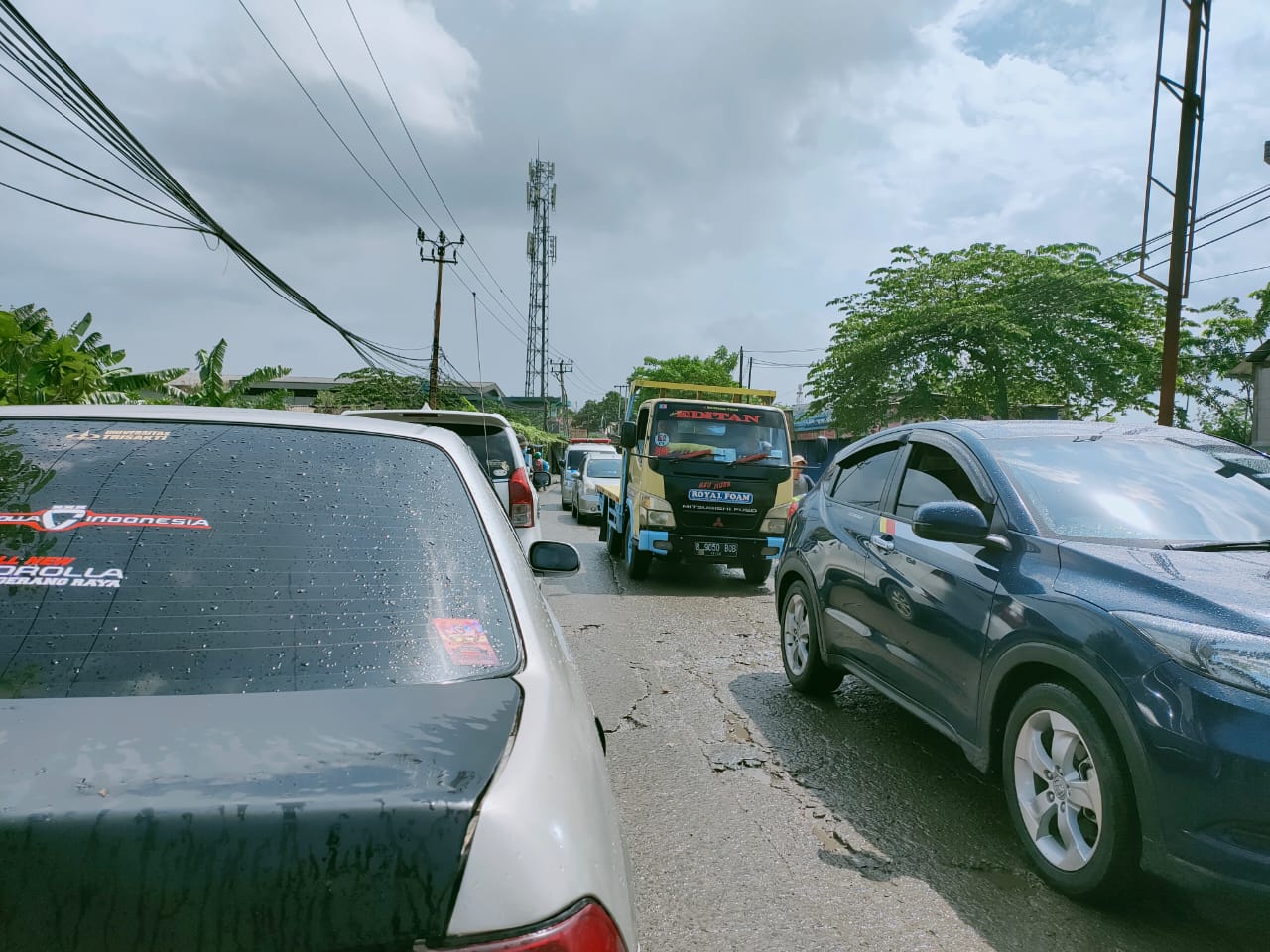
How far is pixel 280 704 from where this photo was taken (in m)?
1.44

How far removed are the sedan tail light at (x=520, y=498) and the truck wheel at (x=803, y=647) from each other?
12.1 ft

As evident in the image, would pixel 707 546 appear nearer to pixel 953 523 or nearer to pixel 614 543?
pixel 614 543

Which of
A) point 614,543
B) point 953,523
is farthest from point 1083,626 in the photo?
point 614,543

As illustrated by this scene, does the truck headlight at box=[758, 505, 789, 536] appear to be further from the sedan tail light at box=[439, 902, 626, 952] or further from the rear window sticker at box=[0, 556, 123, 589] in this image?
the sedan tail light at box=[439, 902, 626, 952]

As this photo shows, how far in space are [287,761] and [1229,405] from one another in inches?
1679

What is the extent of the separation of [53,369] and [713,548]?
8778mm

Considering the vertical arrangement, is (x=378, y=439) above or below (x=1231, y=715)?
above

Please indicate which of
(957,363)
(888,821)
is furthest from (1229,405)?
(888,821)

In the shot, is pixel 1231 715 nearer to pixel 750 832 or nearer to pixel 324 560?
pixel 750 832

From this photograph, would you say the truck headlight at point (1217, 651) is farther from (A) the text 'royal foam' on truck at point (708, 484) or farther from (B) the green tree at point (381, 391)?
(B) the green tree at point (381, 391)

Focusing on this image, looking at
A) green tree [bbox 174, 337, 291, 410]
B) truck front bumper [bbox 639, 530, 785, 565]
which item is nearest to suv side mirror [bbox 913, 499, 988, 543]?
truck front bumper [bbox 639, 530, 785, 565]

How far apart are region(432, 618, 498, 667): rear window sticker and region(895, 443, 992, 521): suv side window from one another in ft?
9.61

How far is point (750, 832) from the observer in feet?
11.9

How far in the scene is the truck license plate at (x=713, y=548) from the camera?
34.1 ft
